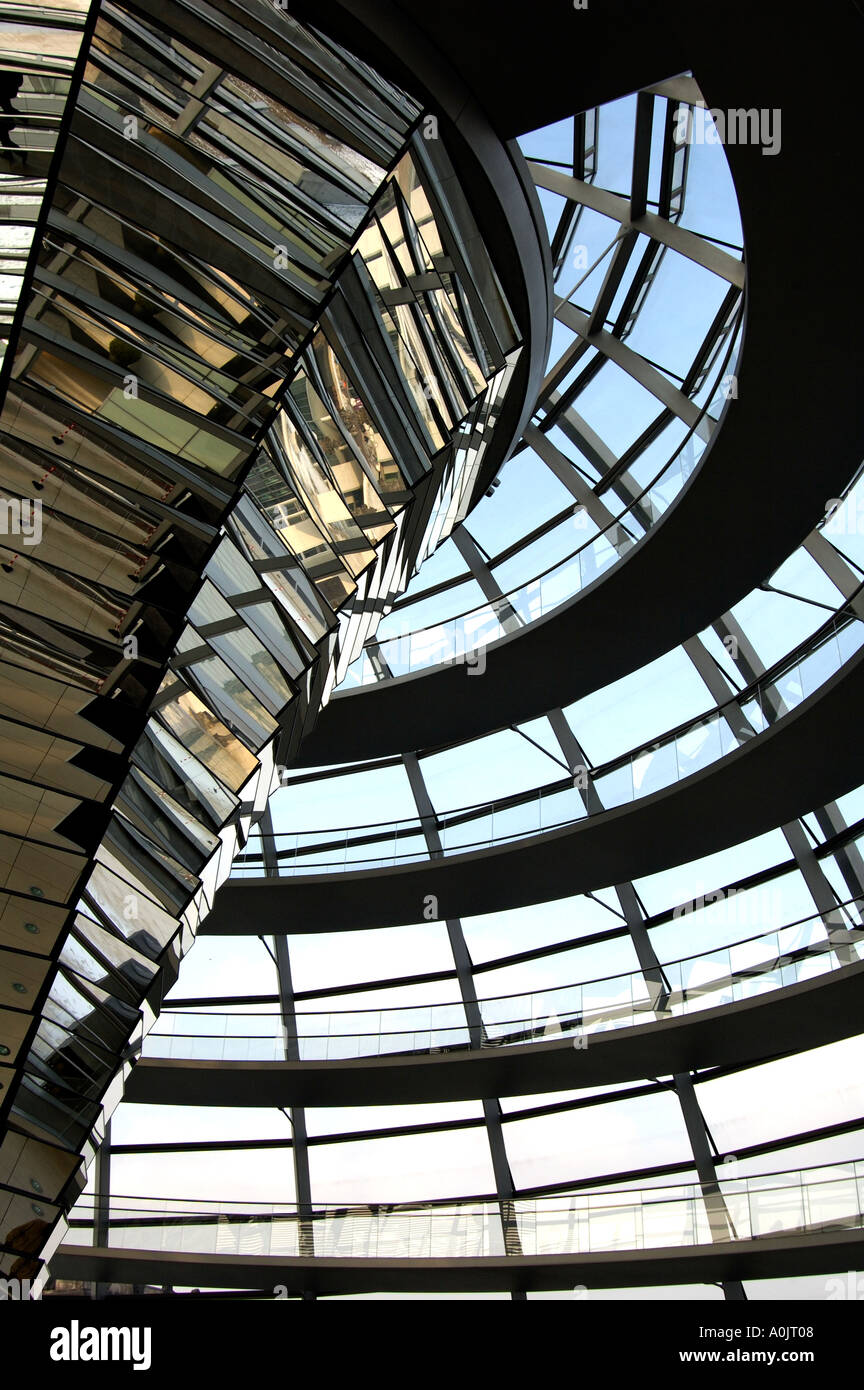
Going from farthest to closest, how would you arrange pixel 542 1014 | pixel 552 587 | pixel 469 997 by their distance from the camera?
Answer: pixel 469 997 → pixel 542 1014 → pixel 552 587

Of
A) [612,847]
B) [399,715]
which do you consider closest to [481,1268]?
[612,847]

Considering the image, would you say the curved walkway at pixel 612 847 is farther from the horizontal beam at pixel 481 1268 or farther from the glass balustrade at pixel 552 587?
the horizontal beam at pixel 481 1268

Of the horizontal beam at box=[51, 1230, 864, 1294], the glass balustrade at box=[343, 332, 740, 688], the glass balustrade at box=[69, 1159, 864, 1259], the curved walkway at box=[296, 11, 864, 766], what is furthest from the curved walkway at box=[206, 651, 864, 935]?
the horizontal beam at box=[51, 1230, 864, 1294]

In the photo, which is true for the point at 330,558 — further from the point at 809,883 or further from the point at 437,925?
the point at 437,925

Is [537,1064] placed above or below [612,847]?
below

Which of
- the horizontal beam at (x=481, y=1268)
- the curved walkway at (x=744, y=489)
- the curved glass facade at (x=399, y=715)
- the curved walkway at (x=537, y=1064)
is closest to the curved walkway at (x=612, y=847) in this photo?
the curved glass facade at (x=399, y=715)

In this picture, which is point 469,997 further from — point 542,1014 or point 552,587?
point 552,587

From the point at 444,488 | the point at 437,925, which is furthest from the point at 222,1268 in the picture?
the point at 444,488

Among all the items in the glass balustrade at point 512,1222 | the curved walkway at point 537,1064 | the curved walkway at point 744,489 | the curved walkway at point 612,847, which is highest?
the curved walkway at point 744,489

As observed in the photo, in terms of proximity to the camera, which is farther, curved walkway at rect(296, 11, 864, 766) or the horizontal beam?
the horizontal beam

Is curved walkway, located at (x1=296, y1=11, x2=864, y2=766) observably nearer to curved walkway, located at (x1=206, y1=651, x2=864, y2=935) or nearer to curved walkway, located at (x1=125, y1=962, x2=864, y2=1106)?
curved walkway, located at (x1=206, y1=651, x2=864, y2=935)

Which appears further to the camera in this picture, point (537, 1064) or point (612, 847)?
point (537, 1064)

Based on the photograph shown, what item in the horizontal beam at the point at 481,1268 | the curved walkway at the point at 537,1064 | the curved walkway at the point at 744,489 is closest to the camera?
the curved walkway at the point at 744,489

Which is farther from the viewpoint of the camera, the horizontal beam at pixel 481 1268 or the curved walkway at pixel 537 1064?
the curved walkway at pixel 537 1064
